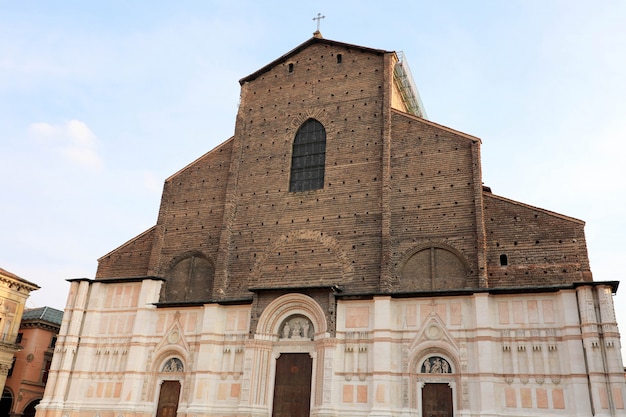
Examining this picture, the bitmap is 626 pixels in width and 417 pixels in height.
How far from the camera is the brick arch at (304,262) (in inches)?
651

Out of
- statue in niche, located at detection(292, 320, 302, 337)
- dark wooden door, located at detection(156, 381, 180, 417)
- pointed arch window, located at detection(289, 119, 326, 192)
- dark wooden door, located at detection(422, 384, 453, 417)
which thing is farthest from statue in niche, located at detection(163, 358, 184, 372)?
dark wooden door, located at detection(422, 384, 453, 417)

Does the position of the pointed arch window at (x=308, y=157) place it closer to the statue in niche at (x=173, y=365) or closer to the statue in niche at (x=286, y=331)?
the statue in niche at (x=286, y=331)

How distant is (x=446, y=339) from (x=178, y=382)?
825cm

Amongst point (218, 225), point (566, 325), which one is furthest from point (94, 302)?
point (566, 325)

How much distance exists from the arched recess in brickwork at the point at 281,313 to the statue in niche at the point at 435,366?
11.0 feet

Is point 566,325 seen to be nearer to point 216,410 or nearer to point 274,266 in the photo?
point 274,266

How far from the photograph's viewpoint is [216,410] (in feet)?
52.1

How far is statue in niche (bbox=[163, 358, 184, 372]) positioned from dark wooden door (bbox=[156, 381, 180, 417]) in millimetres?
389

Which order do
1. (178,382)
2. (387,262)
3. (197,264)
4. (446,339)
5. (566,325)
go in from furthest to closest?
(197,264) < (178,382) < (387,262) < (446,339) < (566,325)

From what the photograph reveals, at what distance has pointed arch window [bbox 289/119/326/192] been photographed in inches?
723

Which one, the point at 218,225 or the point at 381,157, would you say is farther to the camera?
the point at 218,225

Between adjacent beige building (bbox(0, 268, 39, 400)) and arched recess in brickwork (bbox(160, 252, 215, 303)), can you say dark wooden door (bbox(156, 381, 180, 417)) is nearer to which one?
arched recess in brickwork (bbox(160, 252, 215, 303))

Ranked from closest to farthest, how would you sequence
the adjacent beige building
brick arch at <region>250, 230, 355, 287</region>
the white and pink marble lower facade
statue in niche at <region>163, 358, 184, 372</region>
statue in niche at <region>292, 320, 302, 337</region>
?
the white and pink marble lower facade → statue in niche at <region>292, 320, 302, 337</region> → brick arch at <region>250, 230, 355, 287</region> → statue in niche at <region>163, 358, 184, 372</region> → the adjacent beige building

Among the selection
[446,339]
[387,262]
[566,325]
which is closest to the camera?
[566,325]
